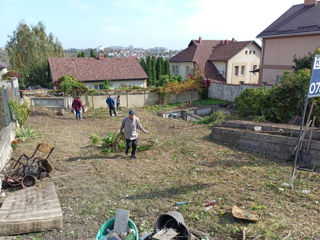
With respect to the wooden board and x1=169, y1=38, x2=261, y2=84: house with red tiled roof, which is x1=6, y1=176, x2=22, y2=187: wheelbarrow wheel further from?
x1=169, y1=38, x2=261, y2=84: house with red tiled roof

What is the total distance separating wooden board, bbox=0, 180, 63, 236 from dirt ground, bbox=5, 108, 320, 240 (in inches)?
5.8

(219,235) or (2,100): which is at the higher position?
(2,100)

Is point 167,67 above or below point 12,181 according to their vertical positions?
above

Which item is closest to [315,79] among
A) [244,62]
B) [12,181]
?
[12,181]

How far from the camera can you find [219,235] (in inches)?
150

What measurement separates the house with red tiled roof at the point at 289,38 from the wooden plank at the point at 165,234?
17.8 meters

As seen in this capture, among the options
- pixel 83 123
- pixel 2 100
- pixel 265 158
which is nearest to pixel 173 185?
pixel 265 158

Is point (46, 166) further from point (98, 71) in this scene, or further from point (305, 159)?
point (98, 71)

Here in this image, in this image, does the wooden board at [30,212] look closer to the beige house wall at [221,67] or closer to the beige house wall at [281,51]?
the beige house wall at [281,51]

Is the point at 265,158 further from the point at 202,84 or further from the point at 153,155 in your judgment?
the point at 202,84

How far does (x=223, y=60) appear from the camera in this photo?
85.1 feet

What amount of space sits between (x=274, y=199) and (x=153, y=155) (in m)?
3.96

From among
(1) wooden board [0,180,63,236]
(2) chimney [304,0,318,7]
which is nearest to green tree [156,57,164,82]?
(2) chimney [304,0,318,7]

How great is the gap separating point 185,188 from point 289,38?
1778cm
